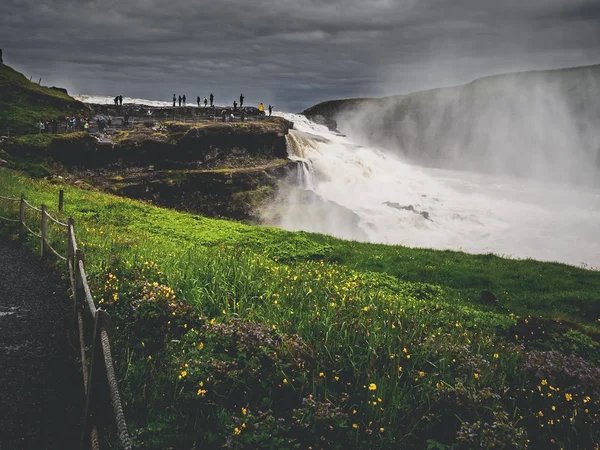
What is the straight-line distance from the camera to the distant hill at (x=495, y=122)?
10094 centimetres

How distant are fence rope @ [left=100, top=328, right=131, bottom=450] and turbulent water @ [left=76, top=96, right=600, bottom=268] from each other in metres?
31.8

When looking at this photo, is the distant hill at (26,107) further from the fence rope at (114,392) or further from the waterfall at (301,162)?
the fence rope at (114,392)

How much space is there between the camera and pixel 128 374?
18.7 ft

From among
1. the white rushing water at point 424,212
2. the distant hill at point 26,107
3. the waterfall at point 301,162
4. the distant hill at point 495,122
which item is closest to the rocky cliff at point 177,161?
the waterfall at point 301,162

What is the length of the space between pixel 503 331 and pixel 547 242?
115 ft

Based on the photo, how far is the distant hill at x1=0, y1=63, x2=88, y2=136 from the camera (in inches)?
1422

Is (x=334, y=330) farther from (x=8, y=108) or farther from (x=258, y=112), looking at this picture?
(x=258, y=112)

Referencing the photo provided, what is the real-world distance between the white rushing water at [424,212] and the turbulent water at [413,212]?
9cm

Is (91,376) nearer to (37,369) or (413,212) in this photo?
(37,369)

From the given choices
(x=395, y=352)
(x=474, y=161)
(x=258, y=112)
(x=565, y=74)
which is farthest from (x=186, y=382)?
(x=565, y=74)

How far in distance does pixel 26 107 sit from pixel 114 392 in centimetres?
4577

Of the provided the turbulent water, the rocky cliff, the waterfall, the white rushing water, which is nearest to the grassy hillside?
the rocky cliff

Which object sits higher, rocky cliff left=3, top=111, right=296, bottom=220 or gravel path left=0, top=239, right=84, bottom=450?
rocky cliff left=3, top=111, right=296, bottom=220

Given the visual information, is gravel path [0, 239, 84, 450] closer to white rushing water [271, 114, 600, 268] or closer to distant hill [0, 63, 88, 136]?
white rushing water [271, 114, 600, 268]
